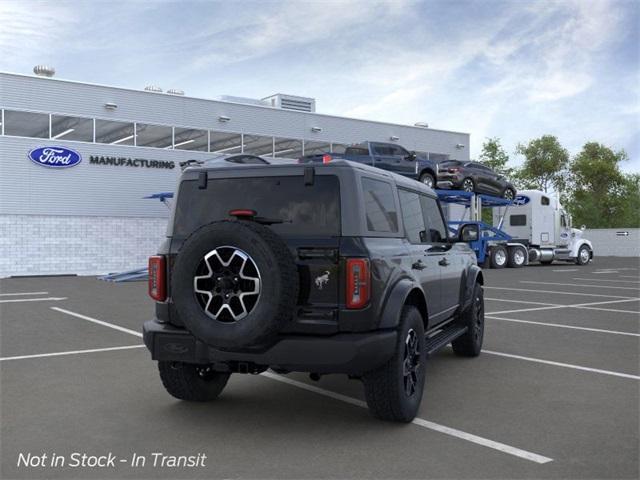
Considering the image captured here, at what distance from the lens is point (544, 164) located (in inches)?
2753

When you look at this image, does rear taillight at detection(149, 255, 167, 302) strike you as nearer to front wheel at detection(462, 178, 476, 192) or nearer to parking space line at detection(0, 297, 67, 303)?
parking space line at detection(0, 297, 67, 303)

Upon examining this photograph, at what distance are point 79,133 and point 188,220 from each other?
2322 centimetres

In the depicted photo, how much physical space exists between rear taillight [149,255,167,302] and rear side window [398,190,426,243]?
2030 mm

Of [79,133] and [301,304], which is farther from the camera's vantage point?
[79,133]

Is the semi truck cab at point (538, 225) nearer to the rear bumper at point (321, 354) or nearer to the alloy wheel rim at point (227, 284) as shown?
the rear bumper at point (321, 354)

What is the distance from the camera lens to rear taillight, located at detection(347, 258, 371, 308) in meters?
4.52

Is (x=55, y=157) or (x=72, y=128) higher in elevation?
(x=72, y=128)

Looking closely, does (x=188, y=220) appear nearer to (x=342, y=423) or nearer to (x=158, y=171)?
(x=342, y=423)

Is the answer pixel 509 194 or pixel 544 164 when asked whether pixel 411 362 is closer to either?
pixel 509 194

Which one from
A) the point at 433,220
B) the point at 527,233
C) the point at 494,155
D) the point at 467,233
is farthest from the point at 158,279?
the point at 494,155

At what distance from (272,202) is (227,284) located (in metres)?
0.77

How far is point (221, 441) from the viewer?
4.47m

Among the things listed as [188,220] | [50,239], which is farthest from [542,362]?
[50,239]

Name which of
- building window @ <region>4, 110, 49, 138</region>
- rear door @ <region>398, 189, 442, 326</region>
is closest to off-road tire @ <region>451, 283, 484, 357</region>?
rear door @ <region>398, 189, 442, 326</region>
